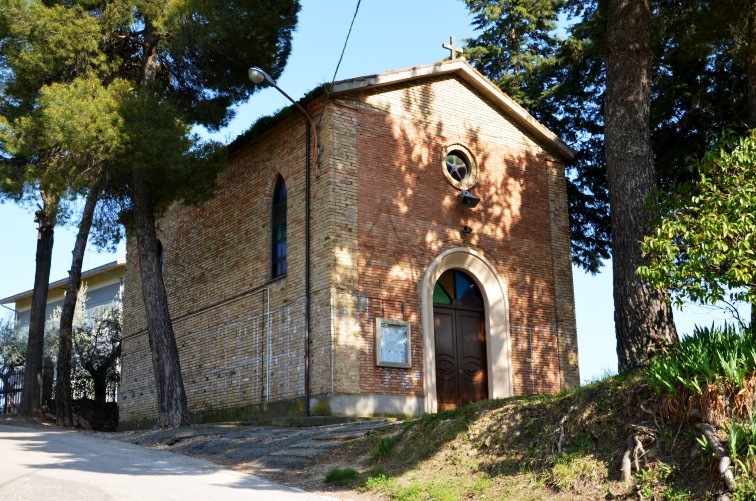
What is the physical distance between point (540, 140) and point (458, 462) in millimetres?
12170

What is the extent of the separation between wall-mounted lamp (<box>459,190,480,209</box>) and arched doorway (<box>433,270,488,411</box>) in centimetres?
146

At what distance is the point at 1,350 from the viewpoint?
30.7 m

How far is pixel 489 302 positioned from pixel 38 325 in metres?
11.9

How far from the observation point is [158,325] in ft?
55.3

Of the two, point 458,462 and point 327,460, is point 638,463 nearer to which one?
point 458,462

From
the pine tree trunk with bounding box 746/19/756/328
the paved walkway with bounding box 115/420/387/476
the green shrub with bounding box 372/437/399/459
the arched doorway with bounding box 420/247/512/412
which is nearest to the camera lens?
the green shrub with bounding box 372/437/399/459

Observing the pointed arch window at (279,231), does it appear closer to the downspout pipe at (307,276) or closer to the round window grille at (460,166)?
the downspout pipe at (307,276)

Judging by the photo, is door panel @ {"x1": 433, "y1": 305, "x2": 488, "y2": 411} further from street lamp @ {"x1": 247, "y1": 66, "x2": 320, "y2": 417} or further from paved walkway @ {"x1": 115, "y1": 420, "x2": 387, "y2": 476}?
paved walkway @ {"x1": 115, "y1": 420, "x2": 387, "y2": 476}

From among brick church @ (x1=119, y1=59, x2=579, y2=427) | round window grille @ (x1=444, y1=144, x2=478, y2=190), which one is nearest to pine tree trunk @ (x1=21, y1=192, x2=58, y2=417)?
brick church @ (x1=119, y1=59, x2=579, y2=427)

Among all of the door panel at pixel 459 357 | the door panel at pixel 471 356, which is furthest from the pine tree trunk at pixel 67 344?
the door panel at pixel 471 356


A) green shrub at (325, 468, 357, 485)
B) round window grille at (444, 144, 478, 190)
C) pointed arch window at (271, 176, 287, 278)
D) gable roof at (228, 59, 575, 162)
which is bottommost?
green shrub at (325, 468, 357, 485)

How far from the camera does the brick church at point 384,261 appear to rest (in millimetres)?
16156

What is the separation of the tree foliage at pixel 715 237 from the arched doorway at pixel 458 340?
8517 millimetres

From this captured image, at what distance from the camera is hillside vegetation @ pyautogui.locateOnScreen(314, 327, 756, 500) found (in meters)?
7.68
